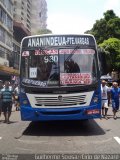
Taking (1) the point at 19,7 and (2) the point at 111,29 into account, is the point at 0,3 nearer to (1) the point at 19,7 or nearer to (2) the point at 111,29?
(2) the point at 111,29

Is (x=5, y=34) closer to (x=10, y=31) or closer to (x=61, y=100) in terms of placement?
(x=10, y=31)

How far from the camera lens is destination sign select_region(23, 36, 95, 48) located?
11.9 m

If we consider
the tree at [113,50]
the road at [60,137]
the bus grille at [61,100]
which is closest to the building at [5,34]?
the tree at [113,50]

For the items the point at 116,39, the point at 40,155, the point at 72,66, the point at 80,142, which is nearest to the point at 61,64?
the point at 72,66

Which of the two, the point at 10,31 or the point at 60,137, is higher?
the point at 10,31

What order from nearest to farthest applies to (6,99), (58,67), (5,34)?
1. (58,67)
2. (6,99)
3. (5,34)

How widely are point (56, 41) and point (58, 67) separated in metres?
0.93

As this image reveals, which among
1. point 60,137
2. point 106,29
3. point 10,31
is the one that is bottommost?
point 60,137

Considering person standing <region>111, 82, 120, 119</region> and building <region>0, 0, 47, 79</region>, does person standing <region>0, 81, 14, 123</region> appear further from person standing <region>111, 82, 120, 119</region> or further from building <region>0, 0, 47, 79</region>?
person standing <region>111, 82, 120, 119</region>

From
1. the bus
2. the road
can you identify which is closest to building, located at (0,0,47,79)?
the bus

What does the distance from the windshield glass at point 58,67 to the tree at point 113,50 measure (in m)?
35.6

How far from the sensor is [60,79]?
37.6 ft

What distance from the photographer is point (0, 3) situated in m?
50.3

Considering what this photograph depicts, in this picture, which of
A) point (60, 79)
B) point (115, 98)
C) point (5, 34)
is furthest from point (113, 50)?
point (60, 79)
